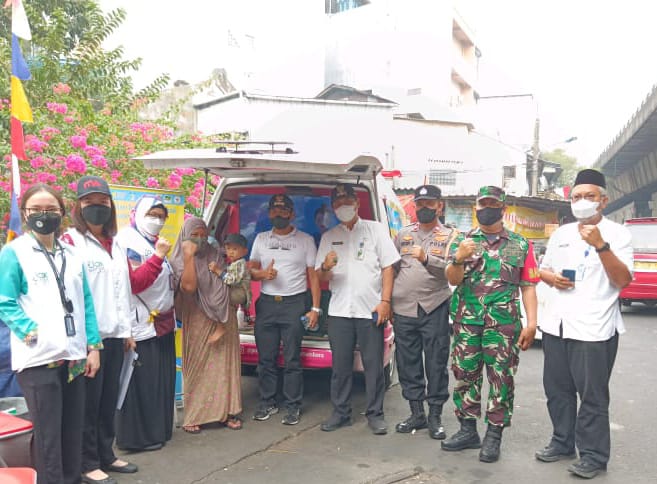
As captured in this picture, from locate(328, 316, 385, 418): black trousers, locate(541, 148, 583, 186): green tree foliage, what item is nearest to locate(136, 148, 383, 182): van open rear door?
locate(328, 316, 385, 418): black trousers

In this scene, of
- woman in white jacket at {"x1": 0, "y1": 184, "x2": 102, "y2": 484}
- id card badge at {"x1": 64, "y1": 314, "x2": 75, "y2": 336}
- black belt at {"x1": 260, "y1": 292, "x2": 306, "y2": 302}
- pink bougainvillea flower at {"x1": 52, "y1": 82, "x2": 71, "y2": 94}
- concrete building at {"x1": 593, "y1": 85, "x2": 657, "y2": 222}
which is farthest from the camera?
concrete building at {"x1": 593, "y1": 85, "x2": 657, "y2": 222}

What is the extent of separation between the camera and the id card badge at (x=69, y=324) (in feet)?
10.7

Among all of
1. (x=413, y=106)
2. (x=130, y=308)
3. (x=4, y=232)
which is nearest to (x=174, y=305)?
(x=130, y=308)

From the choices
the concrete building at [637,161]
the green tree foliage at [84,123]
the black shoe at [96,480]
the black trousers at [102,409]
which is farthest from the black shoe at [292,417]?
the concrete building at [637,161]

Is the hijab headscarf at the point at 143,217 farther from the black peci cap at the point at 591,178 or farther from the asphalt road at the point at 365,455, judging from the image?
the black peci cap at the point at 591,178

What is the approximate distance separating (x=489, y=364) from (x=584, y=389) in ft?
2.08

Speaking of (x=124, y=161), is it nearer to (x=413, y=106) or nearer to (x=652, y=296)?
(x=652, y=296)

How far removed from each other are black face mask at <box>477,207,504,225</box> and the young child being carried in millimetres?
1947

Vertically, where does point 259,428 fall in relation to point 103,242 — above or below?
below

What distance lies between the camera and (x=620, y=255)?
389 cm

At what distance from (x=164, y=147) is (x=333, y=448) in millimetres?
5353

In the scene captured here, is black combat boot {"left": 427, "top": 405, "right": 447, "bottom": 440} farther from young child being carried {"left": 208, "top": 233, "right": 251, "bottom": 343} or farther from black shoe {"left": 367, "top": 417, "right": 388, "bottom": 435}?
young child being carried {"left": 208, "top": 233, "right": 251, "bottom": 343}

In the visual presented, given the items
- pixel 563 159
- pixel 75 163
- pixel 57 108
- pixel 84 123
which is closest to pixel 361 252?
pixel 75 163

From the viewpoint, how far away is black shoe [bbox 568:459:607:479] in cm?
388
